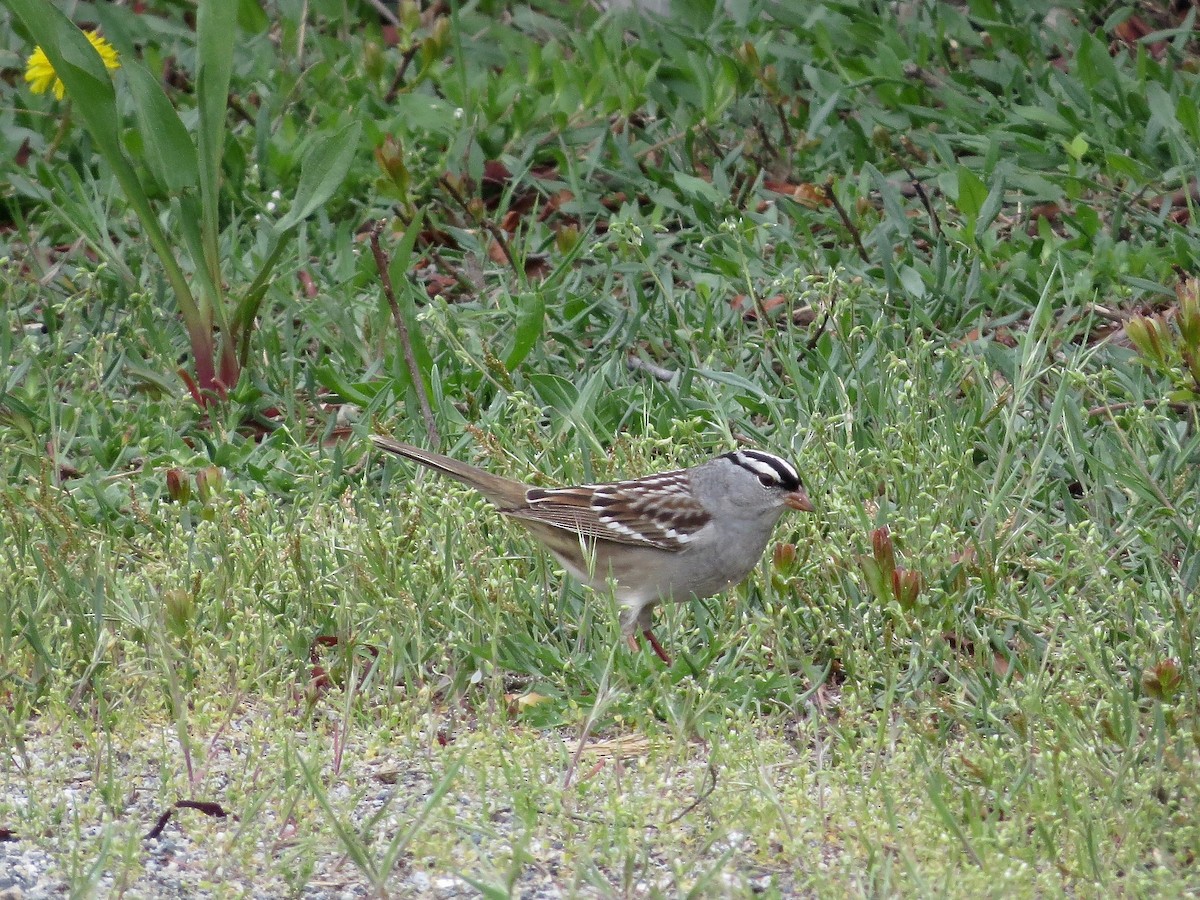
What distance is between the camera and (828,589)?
5.36 m

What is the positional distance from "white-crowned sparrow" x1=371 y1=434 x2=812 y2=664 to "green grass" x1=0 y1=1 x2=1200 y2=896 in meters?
0.14

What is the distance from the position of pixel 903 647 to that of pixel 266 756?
1.81 m

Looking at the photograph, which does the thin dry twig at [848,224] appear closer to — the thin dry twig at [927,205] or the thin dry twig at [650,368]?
the thin dry twig at [927,205]

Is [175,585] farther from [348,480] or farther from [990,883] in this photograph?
[990,883]

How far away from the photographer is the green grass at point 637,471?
415cm

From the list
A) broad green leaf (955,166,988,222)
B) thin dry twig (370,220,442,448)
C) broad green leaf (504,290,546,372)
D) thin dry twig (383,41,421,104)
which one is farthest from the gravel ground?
thin dry twig (383,41,421,104)

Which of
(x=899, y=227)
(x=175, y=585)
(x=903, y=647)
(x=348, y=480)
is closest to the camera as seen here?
(x=903, y=647)

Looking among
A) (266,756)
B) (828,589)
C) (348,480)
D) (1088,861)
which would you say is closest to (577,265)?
(348,480)

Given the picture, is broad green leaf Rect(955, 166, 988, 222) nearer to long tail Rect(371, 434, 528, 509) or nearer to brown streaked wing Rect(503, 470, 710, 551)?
brown streaked wing Rect(503, 470, 710, 551)

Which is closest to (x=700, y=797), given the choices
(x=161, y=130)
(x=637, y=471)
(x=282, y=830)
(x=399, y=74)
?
(x=282, y=830)

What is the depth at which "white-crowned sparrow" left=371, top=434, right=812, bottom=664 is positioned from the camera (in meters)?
5.48

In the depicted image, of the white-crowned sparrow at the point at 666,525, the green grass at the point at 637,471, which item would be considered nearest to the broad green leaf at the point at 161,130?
the green grass at the point at 637,471

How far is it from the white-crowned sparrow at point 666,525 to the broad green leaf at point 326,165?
1965mm

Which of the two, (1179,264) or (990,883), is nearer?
(990,883)
